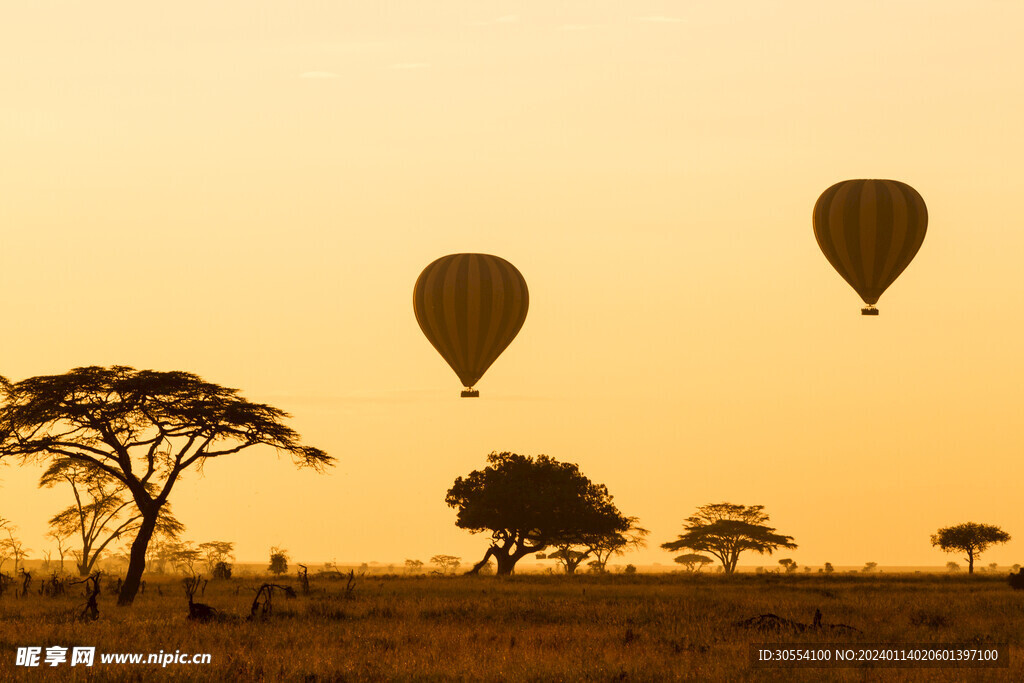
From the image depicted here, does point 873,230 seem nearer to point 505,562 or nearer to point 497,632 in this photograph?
point 497,632

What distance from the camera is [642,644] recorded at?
25.3m

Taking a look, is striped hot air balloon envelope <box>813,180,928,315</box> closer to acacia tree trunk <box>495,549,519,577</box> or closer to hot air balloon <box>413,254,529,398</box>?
hot air balloon <box>413,254,529,398</box>

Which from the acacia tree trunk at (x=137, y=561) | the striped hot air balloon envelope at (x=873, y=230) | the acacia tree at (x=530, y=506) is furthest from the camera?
the acacia tree at (x=530, y=506)

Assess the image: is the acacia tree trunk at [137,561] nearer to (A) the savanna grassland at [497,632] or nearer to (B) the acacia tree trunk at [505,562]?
(A) the savanna grassland at [497,632]

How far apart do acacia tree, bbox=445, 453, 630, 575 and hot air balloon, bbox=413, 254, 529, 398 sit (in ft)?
67.6

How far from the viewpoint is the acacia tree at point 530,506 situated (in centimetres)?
6806

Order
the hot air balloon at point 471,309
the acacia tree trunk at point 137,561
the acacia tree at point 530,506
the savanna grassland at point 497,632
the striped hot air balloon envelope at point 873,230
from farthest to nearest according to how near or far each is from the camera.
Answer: the acacia tree at point 530,506, the hot air balloon at point 471,309, the striped hot air balloon envelope at point 873,230, the acacia tree trunk at point 137,561, the savanna grassland at point 497,632

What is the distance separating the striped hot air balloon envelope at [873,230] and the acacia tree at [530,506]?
83.7 feet

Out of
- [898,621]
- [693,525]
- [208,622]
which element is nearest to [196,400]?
[208,622]

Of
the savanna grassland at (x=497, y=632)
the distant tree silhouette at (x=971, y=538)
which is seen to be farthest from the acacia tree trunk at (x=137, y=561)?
the distant tree silhouette at (x=971, y=538)

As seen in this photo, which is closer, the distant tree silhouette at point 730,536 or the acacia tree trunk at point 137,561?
the acacia tree trunk at point 137,561

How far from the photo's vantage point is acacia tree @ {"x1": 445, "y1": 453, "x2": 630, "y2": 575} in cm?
6806

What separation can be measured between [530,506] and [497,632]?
40.6 m

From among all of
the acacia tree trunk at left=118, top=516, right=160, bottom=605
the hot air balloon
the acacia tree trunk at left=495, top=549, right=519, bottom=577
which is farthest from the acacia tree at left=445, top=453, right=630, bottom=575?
the acacia tree trunk at left=118, top=516, right=160, bottom=605
